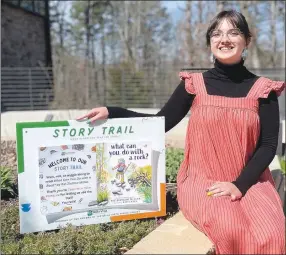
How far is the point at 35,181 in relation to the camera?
2.58 m

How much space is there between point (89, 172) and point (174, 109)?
Result: 0.70 meters

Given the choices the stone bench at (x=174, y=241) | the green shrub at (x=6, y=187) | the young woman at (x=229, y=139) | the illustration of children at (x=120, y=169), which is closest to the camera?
the stone bench at (x=174, y=241)

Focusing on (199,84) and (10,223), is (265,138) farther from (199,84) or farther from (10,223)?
(10,223)

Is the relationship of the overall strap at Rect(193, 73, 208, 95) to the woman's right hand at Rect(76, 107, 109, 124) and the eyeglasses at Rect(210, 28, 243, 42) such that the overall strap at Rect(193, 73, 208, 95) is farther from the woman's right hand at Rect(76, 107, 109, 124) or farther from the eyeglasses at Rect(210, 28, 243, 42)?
the woman's right hand at Rect(76, 107, 109, 124)

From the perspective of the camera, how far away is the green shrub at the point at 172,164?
387 centimetres

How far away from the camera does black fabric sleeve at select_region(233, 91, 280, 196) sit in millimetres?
2533

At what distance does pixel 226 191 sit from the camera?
244cm

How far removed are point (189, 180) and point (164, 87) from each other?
12034mm

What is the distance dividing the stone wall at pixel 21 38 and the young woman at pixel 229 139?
11.1 meters

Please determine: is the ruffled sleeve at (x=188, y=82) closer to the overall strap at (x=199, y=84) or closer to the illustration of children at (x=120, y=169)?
the overall strap at (x=199, y=84)

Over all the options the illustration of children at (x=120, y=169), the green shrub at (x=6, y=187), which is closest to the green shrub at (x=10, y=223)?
the green shrub at (x=6, y=187)

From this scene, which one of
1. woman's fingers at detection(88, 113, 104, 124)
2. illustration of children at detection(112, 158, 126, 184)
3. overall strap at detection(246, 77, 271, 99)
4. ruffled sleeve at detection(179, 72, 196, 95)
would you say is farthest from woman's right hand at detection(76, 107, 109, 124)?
overall strap at detection(246, 77, 271, 99)

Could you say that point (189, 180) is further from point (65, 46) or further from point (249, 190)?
point (65, 46)

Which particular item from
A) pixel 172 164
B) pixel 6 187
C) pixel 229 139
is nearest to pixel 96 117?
pixel 229 139
